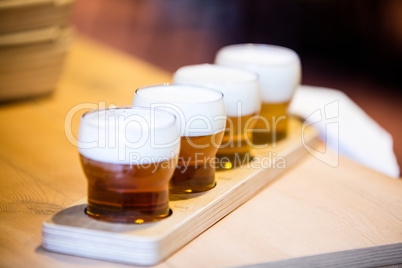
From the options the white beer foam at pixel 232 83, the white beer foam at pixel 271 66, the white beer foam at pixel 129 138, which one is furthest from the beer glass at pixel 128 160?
the white beer foam at pixel 271 66

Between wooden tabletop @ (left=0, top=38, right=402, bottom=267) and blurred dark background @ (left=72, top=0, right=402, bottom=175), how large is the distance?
236 centimetres

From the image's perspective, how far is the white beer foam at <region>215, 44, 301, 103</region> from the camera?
53.3 inches

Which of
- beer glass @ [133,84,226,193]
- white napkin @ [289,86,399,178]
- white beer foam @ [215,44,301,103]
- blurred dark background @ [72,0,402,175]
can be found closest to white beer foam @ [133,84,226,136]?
beer glass @ [133,84,226,193]

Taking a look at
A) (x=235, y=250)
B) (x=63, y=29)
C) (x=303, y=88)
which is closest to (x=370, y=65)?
(x=303, y=88)

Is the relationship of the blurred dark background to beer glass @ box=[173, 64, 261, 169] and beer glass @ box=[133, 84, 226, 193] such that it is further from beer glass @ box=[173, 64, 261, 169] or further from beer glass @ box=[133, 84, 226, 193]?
beer glass @ box=[133, 84, 226, 193]

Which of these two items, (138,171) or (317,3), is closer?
(138,171)

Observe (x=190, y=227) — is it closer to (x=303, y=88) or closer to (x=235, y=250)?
(x=235, y=250)

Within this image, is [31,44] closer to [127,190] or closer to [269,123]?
[269,123]

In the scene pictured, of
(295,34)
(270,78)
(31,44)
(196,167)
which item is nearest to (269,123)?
(270,78)

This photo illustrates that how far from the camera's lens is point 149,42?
5.21m

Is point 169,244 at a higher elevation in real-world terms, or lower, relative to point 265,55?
lower

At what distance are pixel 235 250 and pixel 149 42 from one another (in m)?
4.41

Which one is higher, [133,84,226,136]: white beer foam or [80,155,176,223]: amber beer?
[133,84,226,136]: white beer foam

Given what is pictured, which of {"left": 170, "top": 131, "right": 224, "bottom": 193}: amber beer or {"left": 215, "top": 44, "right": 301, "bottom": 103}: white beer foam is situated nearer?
{"left": 170, "top": 131, "right": 224, "bottom": 193}: amber beer
